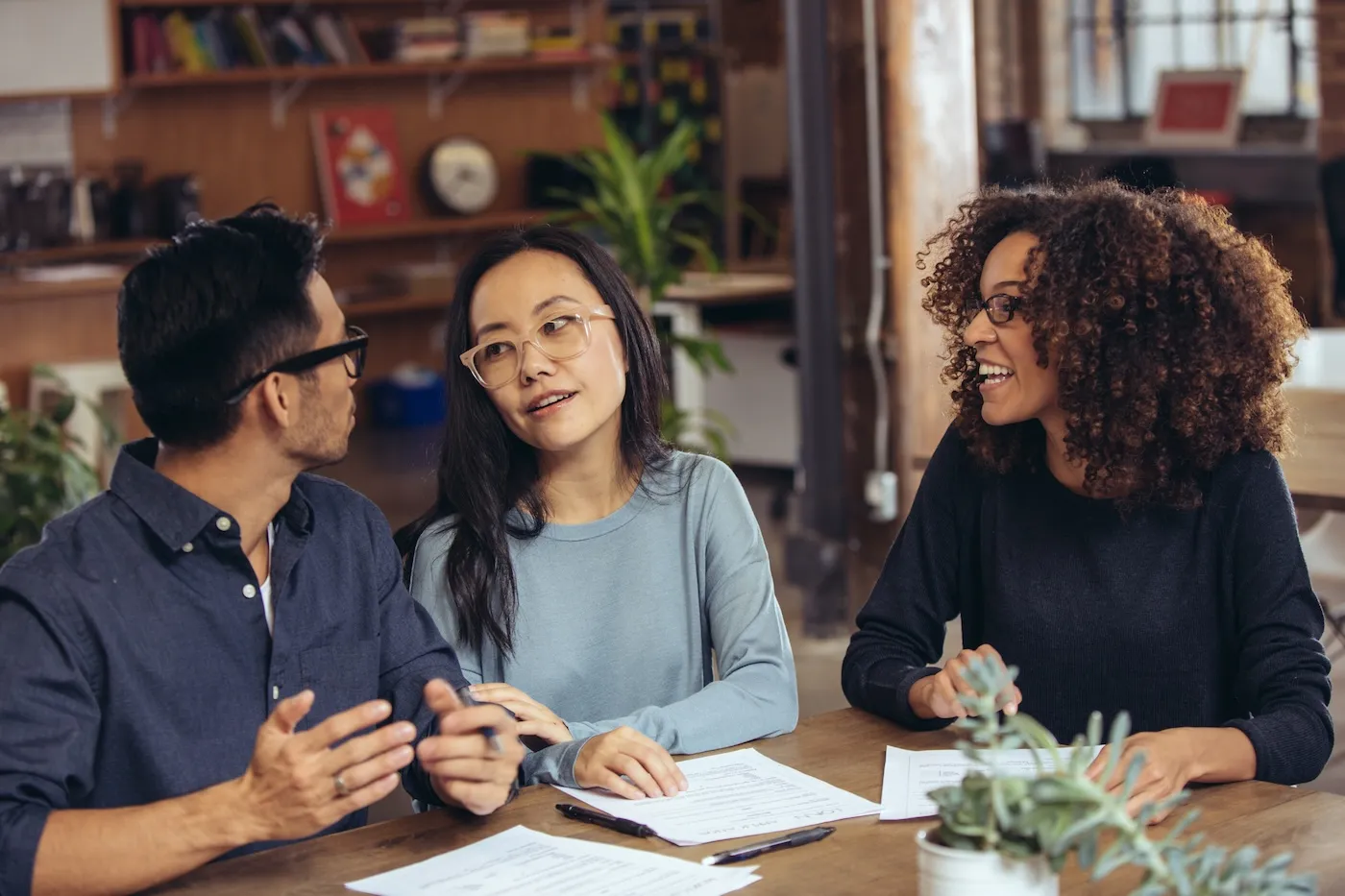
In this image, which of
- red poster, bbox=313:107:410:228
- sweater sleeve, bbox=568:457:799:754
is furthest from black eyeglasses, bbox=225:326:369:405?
red poster, bbox=313:107:410:228

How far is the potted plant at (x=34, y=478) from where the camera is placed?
360 cm

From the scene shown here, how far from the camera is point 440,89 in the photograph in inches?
336

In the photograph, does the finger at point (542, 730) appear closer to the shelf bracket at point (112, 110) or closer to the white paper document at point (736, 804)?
the white paper document at point (736, 804)

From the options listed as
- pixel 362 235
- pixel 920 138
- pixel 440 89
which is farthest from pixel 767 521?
pixel 440 89

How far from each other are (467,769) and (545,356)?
0.60 m

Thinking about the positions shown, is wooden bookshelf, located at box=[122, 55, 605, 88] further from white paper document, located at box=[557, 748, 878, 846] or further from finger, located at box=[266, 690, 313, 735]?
finger, located at box=[266, 690, 313, 735]

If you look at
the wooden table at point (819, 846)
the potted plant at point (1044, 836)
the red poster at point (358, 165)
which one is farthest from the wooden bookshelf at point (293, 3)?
the potted plant at point (1044, 836)

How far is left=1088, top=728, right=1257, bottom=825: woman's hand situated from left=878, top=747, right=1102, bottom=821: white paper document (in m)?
0.05

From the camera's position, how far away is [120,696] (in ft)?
5.11

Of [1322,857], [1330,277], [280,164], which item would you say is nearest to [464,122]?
[280,164]

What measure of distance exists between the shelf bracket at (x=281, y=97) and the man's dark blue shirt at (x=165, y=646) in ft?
21.6

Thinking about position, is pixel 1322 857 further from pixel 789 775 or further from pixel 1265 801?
pixel 789 775

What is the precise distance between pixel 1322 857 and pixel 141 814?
1010 mm

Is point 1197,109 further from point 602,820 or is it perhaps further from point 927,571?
point 602,820
